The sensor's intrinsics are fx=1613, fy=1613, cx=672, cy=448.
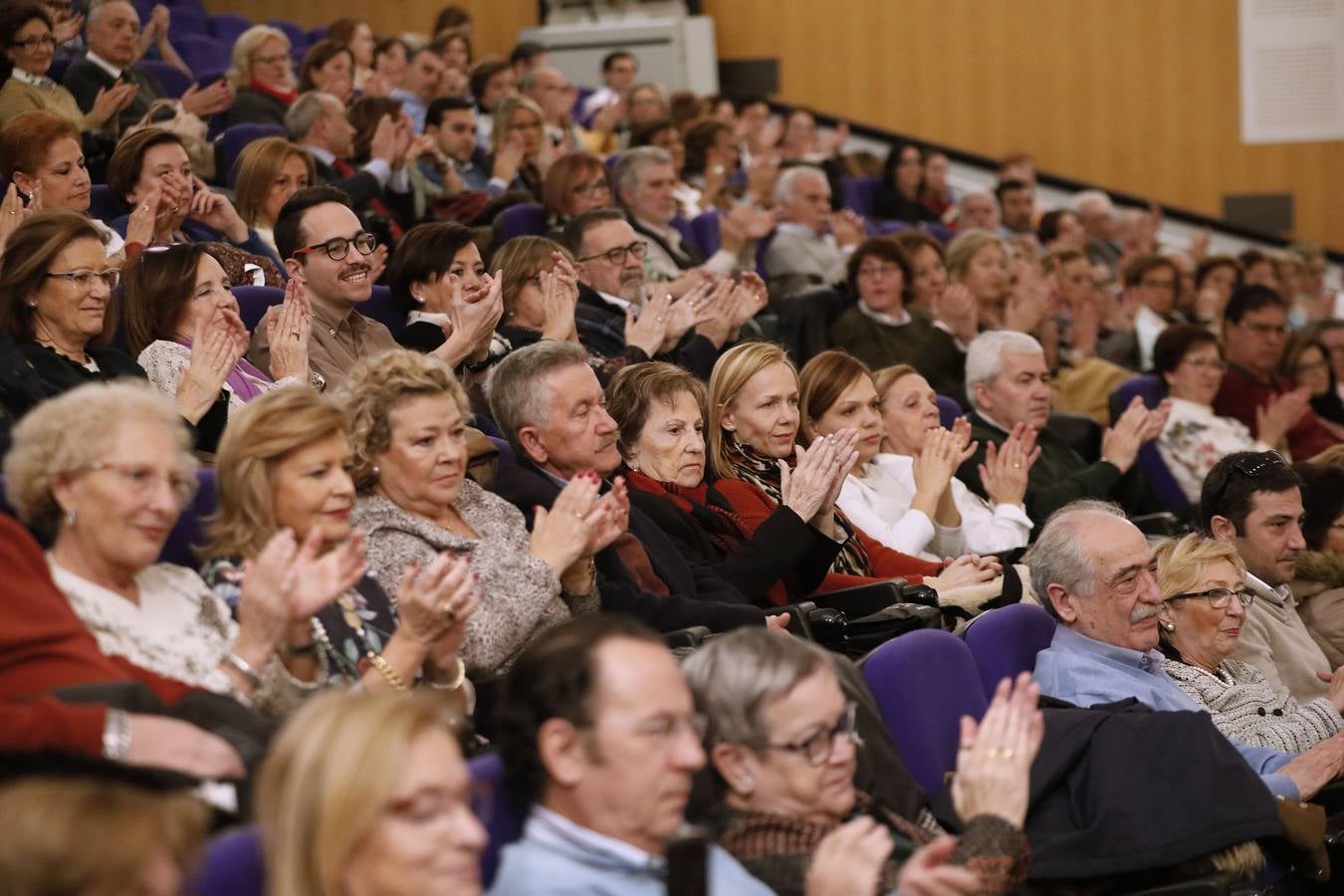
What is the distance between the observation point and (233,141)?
477 cm

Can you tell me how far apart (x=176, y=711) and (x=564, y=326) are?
1817 mm

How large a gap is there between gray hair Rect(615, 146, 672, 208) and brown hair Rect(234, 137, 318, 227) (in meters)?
1.22

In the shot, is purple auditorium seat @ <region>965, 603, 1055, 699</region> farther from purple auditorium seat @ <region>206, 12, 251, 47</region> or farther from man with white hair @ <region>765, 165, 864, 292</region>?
purple auditorium seat @ <region>206, 12, 251, 47</region>

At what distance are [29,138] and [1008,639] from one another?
7.46ft

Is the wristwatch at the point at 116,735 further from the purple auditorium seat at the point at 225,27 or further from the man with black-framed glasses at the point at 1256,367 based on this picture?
the purple auditorium seat at the point at 225,27

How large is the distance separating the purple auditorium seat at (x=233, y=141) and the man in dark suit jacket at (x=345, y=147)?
0.10m

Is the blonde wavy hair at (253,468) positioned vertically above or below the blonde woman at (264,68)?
below

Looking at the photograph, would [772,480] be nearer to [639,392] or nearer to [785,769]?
[639,392]

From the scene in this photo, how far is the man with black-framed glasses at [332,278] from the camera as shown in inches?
126

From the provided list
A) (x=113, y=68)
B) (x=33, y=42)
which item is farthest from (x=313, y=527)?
(x=113, y=68)

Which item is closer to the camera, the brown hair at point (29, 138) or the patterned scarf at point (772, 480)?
the patterned scarf at point (772, 480)

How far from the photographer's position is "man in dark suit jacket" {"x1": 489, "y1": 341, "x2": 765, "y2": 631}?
2.61 metres

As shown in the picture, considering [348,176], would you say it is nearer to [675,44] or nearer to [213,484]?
[213,484]

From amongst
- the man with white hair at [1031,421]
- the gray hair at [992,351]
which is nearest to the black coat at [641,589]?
the man with white hair at [1031,421]
